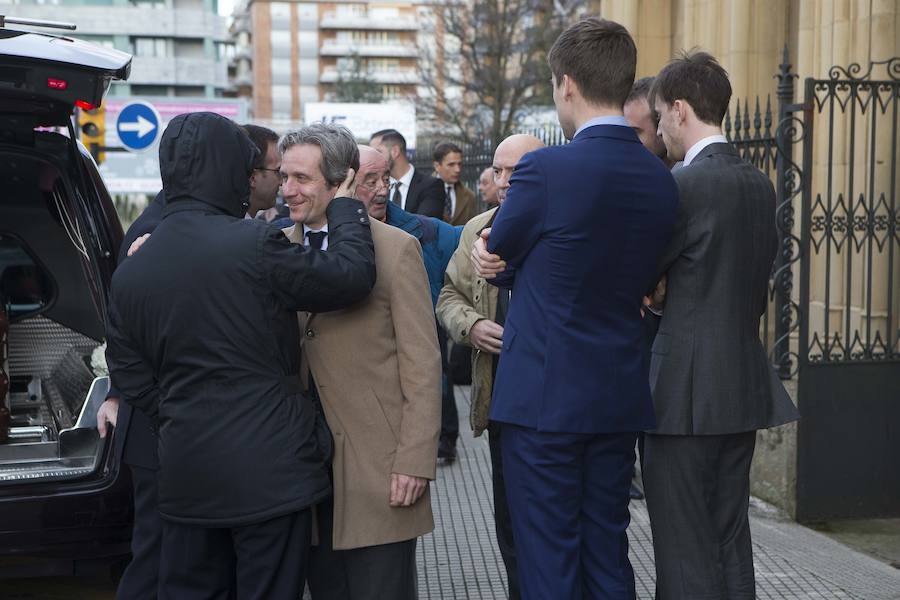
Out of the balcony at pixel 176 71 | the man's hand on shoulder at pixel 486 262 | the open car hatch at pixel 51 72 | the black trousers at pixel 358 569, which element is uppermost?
the balcony at pixel 176 71

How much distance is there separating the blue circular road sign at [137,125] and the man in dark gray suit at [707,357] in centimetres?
1301

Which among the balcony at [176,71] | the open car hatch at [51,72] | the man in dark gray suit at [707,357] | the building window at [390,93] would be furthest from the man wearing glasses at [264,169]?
the balcony at [176,71]

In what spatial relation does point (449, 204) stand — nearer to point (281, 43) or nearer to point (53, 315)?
point (53, 315)

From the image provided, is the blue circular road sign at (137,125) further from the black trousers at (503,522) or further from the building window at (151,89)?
the building window at (151,89)

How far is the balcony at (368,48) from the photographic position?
5655 inches

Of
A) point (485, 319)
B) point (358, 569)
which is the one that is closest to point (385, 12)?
point (485, 319)

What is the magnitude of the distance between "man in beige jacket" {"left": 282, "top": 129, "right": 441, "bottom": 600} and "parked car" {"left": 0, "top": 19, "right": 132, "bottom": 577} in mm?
1409

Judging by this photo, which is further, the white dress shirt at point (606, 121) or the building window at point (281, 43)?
the building window at point (281, 43)

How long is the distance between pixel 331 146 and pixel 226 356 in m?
0.78

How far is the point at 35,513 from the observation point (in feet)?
15.3

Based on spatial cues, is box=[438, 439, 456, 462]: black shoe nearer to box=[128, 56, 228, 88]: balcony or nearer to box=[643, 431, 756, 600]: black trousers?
box=[643, 431, 756, 600]: black trousers

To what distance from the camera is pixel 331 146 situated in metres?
3.81

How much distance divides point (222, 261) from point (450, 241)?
10.6 ft

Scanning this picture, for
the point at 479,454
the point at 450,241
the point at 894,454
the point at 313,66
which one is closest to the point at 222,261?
the point at 450,241
